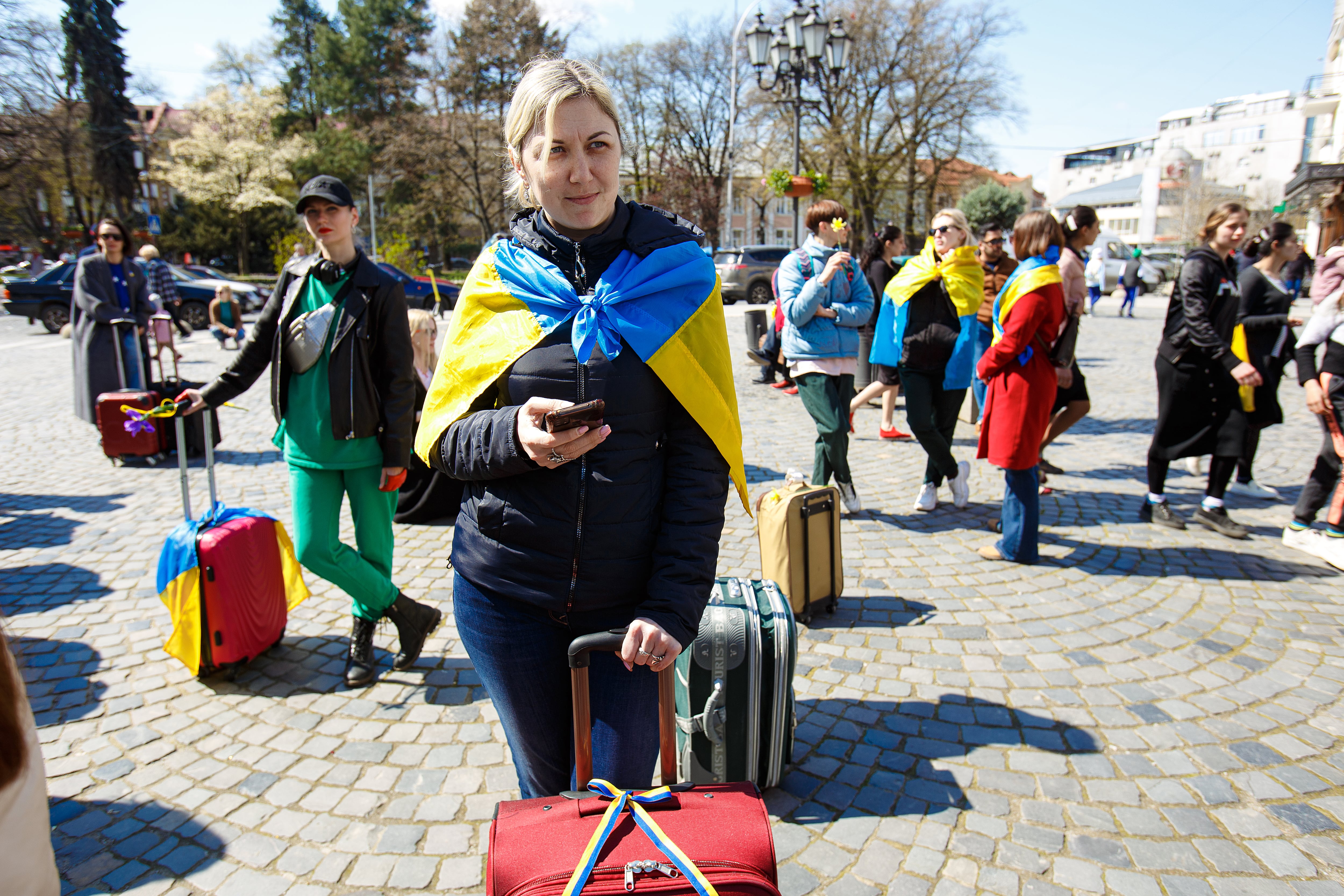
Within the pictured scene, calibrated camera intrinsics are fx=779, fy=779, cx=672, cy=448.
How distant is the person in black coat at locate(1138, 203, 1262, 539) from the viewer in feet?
17.4

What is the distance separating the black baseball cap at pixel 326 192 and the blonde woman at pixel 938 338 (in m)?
3.92

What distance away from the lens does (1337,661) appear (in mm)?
3779

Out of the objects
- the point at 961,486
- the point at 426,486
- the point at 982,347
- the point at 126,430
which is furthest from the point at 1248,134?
the point at 126,430

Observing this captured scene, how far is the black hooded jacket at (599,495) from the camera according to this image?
5.53ft

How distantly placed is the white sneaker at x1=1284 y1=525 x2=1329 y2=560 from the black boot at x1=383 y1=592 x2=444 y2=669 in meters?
5.55

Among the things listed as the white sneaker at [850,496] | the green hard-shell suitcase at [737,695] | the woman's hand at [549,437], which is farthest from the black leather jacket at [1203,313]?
the woman's hand at [549,437]

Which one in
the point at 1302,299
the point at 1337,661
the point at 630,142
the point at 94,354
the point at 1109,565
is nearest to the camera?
the point at 1337,661

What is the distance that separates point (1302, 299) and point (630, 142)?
3214cm

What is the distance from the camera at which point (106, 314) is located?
785 cm

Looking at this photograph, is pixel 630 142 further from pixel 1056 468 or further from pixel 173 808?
pixel 173 808

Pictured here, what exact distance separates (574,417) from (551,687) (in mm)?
697

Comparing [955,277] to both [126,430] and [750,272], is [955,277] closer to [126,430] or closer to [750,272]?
[126,430]

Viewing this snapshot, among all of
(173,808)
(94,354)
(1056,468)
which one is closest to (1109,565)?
(1056,468)

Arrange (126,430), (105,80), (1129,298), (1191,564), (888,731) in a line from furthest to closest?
1. (105,80)
2. (1129,298)
3. (126,430)
4. (1191,564)
5. (888,731)
